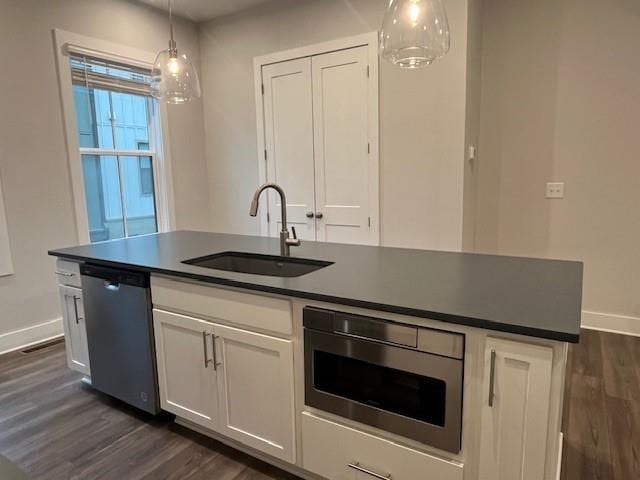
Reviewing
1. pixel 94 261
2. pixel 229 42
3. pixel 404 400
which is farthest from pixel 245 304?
pixel 229 42

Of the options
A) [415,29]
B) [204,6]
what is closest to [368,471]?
[415,29]

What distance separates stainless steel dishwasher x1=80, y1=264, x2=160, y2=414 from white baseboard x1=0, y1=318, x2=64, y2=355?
4.28 ft

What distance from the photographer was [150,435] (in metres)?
2.15

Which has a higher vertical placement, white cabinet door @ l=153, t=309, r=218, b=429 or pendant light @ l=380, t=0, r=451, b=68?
pendant light @ l=380, t=0, r=451, b=68

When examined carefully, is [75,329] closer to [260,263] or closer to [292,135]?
[260,263]

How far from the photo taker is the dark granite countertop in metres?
1.24

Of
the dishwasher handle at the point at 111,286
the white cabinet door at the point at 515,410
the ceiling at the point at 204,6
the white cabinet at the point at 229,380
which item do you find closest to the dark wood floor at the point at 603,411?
the white cabinet door at the point at 515,410

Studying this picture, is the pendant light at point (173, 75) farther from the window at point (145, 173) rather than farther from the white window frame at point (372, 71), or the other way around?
the window at point (145, 173)

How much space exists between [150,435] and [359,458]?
120 cm

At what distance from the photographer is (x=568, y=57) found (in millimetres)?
3287

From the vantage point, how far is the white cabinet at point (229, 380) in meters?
1.71

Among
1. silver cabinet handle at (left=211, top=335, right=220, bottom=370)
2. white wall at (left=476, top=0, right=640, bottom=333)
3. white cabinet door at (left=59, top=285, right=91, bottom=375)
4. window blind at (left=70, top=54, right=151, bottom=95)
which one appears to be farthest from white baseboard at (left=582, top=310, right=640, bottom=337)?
window blind at (left=70, top=54, right=151, bottom=95)

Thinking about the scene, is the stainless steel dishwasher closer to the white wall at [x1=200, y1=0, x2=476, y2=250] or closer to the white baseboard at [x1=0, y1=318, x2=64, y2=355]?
the white baseboard at [x1=0, y1=318, x2=64, y2=355]

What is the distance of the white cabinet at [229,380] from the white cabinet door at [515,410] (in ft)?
2.41
